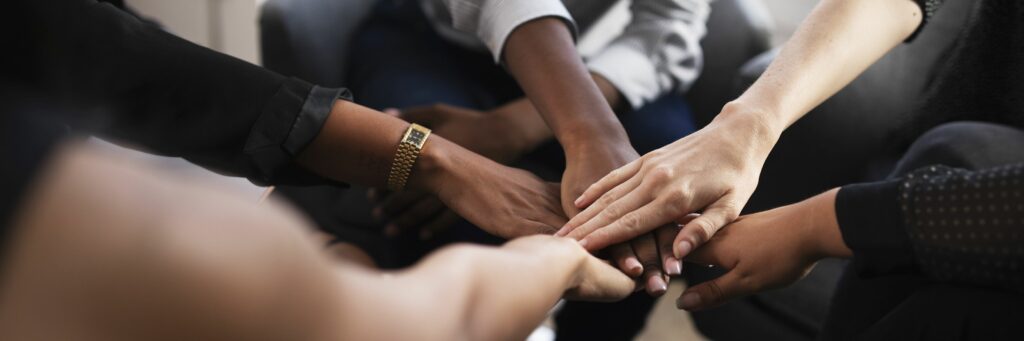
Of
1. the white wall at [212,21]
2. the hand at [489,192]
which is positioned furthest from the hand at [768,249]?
the white wall at [212,21]

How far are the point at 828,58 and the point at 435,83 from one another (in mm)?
312

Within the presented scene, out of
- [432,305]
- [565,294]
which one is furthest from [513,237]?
[432,305]

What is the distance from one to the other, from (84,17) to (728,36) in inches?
21.2

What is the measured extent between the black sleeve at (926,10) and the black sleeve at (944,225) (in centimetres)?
12

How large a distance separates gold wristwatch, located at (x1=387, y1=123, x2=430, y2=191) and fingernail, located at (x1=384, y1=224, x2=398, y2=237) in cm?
9

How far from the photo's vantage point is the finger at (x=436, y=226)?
2.21ft

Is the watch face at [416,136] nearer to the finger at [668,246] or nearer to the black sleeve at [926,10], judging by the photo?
the finger at [668,246]

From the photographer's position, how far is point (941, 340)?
0.52 meters

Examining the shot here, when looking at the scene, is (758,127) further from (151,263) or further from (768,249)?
(151,263)

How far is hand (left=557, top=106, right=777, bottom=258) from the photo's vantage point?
601mm

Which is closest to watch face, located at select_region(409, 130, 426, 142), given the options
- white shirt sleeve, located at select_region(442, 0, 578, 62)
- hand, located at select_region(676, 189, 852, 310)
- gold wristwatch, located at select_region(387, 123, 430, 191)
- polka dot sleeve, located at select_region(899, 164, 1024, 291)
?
gold wristwatch, located at select_region(387, 123, 430, 191)

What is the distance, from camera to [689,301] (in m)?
0.61

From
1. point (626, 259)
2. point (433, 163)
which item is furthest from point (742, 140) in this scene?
point (433, 163)

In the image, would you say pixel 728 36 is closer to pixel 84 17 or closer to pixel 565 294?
pixel 565 294
